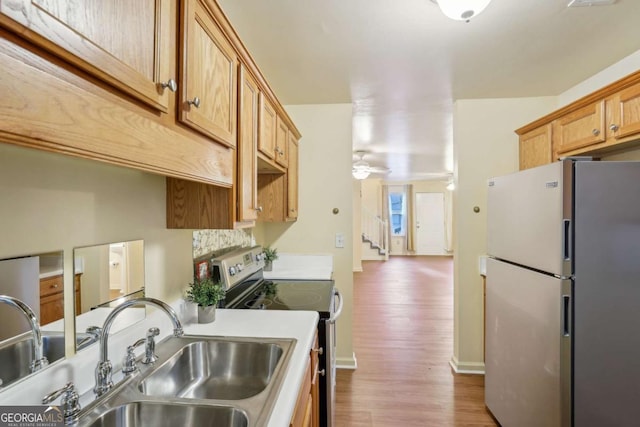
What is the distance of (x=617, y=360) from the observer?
4.79ft

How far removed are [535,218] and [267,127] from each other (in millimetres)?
1574

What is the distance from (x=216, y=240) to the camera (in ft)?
→ 6.31

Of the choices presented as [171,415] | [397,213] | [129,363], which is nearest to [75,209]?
[129,363]

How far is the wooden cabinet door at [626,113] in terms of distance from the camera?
1613mm

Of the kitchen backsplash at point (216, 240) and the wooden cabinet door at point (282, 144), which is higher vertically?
the wooden cabinet door at point (282, 144)

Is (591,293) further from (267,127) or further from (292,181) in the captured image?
(292,181)

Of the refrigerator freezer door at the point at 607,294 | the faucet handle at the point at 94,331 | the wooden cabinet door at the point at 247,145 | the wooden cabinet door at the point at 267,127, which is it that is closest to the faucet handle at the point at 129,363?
the faucet handle at the point at 94,331

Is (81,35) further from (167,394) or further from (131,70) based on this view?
(167,394)

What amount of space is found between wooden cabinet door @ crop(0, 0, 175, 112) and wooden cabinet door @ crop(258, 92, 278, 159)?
0.86 meters

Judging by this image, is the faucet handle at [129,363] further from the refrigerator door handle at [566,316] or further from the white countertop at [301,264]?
the refrigerator door handle at [566,316]

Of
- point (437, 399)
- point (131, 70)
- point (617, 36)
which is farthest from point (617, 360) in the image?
point (131, 70)

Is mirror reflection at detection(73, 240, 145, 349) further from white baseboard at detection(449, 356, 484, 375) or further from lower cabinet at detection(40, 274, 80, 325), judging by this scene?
white baseboard at detection(449, 356, 484, 375)

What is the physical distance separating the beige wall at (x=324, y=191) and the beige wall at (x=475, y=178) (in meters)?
0.99

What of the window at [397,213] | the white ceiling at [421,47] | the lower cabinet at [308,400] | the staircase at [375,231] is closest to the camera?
the lower cabinet at [308,400]
